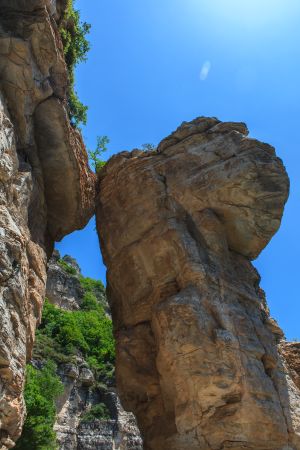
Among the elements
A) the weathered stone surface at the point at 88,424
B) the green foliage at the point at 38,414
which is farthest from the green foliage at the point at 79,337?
the green foliage at the point at 38,414

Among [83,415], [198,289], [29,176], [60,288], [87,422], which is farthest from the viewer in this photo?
[60,288]

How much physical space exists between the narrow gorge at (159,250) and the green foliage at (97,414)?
21.1m

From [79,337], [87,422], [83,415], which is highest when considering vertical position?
[79,337]

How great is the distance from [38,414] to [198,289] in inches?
695

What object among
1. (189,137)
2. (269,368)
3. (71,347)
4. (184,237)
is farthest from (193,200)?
(71,347)

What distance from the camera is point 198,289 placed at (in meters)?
13.9

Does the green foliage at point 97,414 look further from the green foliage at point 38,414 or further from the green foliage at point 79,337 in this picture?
the green foliage at point 79,337

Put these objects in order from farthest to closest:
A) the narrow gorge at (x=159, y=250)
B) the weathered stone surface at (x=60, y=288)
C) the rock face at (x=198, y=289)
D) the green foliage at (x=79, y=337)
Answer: the weathered stone surface at (x=60, y=288) < the green foliage at (x=79, y=337) < the rock face at (x=198, y=289) < the narrow gorge at (x=159, y=250)

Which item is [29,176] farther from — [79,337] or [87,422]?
[79,337]

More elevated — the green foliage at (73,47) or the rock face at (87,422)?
the green foliage at (73,47)

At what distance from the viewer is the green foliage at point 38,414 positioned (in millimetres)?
25922

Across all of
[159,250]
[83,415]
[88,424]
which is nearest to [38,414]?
[88,424]

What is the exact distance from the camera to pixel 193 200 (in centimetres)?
1608

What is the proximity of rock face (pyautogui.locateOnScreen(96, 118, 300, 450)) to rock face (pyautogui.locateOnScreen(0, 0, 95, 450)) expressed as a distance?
2.14 metres
